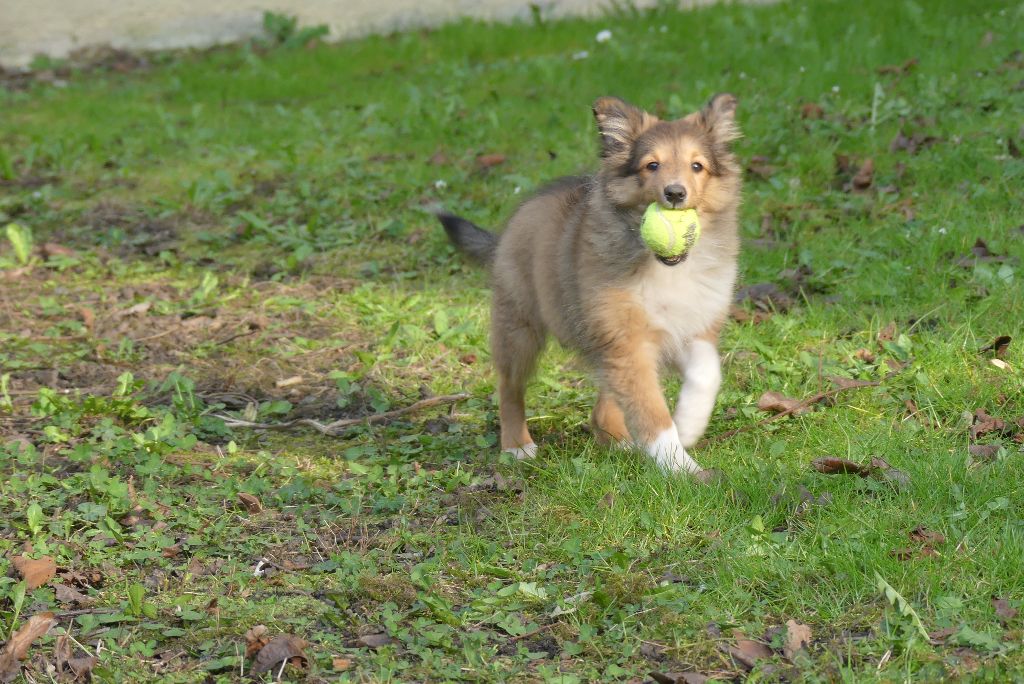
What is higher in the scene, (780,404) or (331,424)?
(780,404)

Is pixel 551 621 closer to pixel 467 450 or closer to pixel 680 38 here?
pixel 467 450

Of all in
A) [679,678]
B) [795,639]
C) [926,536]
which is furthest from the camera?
[926,536]

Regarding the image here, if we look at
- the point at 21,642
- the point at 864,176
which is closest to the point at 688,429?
the point at 21,642

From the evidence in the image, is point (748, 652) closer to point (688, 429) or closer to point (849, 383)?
point (688, 429)

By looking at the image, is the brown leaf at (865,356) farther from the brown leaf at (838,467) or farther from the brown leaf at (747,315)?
the brown leaf at (838,467)

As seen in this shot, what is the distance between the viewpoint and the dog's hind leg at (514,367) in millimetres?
5086

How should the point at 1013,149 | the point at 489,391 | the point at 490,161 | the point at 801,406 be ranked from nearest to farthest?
the point at 801,406 → the point at 489,391 → the point at 1013,149 → the point at 490,161

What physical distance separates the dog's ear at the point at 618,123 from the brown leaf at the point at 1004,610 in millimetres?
2161

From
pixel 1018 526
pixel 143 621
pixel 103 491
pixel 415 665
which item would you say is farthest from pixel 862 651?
pixel 103 491

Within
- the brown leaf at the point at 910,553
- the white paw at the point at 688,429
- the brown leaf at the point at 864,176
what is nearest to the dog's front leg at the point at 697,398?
the white paw at the point at 688,429

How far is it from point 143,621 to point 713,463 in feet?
6.53

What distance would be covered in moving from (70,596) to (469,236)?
8.13ft

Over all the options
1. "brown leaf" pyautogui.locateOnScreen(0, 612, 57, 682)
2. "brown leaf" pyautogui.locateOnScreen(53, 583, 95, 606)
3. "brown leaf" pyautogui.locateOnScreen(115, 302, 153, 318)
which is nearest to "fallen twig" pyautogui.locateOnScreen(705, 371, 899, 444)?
"brown leaf" pyautogui.locateOnScreen(53, 583, 95, 606)

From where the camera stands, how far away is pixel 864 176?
6.99 metres
